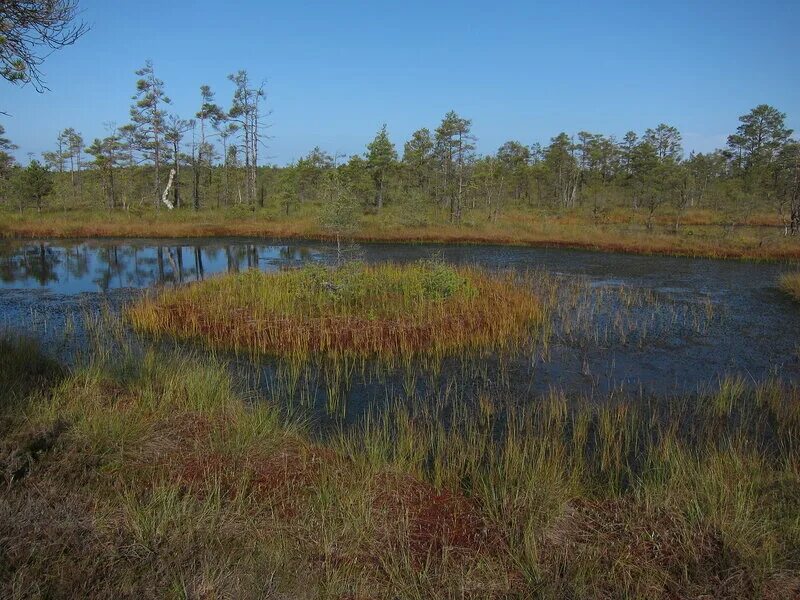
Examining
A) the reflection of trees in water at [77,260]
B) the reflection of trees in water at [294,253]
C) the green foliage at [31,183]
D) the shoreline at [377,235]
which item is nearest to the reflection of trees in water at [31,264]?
the reflection of trees in water at [77,260]

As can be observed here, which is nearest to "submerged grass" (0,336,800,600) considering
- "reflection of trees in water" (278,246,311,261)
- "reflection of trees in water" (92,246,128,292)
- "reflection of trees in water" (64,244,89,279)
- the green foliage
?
"reflection of trees in water" (92,246,128,292)

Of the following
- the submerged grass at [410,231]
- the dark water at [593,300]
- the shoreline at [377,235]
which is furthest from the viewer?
the shoreline at [377,235]

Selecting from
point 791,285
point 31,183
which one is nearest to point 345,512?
point 791,285

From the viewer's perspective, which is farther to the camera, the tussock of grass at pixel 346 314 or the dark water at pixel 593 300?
the tussock of grass at pixel 346 314

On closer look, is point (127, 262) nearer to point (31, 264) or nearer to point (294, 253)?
point (31, 264)

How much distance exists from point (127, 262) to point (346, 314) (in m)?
15.0

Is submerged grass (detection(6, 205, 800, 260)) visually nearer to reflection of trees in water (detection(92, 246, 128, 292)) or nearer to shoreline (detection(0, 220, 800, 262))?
shoreline (detection(0, 220, 800, 262))

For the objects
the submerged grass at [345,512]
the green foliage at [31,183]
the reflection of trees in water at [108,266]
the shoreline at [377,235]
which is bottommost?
the submerged grass at [345,512]

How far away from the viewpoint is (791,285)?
1566 cm

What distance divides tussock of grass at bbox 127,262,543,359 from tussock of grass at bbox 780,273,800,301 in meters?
8.42

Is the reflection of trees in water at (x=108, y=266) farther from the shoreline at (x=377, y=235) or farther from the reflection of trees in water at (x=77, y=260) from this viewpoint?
the shoreline at (x=377, y=235)

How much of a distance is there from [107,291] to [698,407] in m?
15.6

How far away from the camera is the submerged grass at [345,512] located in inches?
121

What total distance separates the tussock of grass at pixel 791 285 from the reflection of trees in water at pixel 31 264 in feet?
76.7
